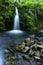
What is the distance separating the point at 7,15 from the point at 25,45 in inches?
257

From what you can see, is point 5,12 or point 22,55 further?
point 5,12

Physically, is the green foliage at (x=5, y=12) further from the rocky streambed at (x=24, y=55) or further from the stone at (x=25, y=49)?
the stone at (x=25, y=49)

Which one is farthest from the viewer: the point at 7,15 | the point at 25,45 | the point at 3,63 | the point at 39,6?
the point at 39,6

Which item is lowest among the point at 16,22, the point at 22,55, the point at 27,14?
the point at 22,55

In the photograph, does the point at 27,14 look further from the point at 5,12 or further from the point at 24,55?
the point at 24,55

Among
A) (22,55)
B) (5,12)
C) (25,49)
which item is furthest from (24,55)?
(5,12)

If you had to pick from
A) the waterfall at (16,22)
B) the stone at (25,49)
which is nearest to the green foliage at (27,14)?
the waterfall at (16,22)

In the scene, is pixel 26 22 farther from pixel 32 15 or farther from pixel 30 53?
pixel 30 53

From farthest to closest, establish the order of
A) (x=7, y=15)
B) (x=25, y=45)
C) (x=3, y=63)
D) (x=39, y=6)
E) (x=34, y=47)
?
(x=39, y=6) → (x=7, y=15) → (x=25, y=45) → (x=34, y=47) → (x=3, y=63)

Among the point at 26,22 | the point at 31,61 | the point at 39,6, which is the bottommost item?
the point at 31,61

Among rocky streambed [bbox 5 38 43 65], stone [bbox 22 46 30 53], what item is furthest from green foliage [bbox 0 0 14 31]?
stone [bbox 22 46 30 53]

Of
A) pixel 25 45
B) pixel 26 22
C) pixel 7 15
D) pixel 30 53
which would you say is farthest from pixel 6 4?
pixel 30 53

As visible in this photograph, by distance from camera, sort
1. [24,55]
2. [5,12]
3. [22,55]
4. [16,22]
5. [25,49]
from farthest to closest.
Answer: [16,22] → [5,12] → [25,49] → [22,55] → [24,55]

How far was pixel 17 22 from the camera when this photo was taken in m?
16.0
